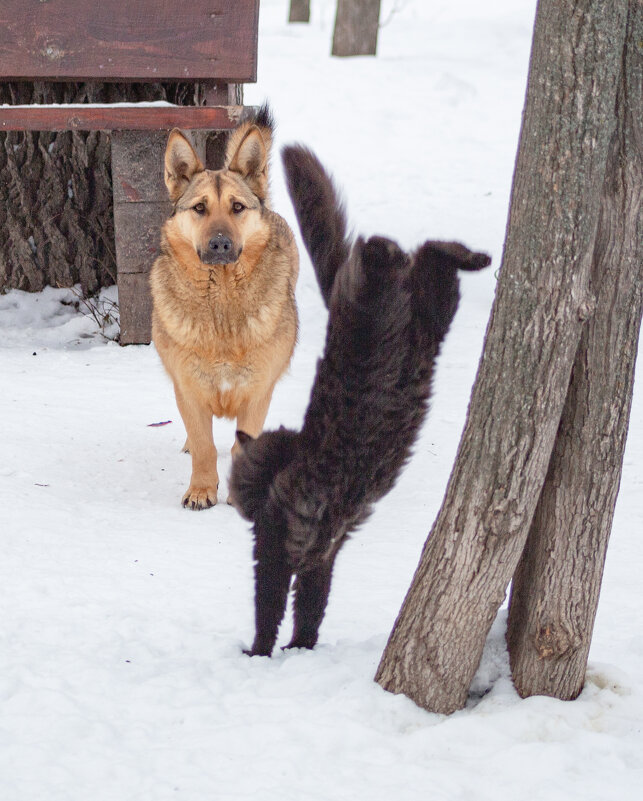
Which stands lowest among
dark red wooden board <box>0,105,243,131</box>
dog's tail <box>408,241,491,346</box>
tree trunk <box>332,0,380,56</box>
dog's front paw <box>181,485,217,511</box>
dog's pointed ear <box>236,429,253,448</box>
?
dog's front paw <box>181,485,217,511</box>

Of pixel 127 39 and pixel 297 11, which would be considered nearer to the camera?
pixel 127 39

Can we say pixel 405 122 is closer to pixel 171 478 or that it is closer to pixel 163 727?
pixel 171 478

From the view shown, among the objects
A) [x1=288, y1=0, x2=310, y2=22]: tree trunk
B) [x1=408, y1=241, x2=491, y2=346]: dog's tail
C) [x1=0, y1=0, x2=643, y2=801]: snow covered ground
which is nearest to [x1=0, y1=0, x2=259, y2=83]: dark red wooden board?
[x1=0, y1=0, x2=643, y2=801]: snow covered ground

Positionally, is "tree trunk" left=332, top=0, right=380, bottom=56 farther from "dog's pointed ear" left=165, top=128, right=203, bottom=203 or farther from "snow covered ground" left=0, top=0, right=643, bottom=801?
"dog's pointed ear" left=165, top=128, right=203, bottom=203

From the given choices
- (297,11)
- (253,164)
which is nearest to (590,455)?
(253,164)

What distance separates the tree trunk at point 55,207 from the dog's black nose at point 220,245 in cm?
377

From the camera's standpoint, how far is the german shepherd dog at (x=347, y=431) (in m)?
2.78

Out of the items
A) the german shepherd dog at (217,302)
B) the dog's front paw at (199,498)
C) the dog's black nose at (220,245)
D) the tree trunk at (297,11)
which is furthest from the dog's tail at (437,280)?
the tree trunk at (297,11)

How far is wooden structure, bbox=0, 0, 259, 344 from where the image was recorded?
254 inches

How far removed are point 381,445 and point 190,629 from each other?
0.98m

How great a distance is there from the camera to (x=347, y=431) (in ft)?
9.30

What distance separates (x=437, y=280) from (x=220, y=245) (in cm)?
177

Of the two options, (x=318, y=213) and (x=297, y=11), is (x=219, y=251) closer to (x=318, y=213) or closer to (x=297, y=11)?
(x=318, y=213)

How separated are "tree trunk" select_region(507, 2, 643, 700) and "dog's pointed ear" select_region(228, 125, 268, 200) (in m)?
2.82
